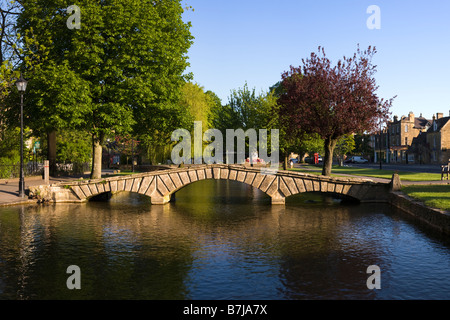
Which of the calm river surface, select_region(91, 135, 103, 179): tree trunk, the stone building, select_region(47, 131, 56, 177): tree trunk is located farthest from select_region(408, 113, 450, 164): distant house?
select_region(47, 131, 56, 177): tree trunk

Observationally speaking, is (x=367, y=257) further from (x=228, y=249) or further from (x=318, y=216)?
(x=318, y=216)

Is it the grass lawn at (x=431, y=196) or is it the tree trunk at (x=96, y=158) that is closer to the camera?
the grass lawn at (x=431, y=196)

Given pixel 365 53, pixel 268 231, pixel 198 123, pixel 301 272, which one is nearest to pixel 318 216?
pixel 268 231

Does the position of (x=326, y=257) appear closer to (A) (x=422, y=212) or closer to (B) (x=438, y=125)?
(A) (x=422, y=212)

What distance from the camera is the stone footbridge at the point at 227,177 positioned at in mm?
25641

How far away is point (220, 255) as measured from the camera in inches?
522

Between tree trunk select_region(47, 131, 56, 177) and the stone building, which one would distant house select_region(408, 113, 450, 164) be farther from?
tree trunk select_region(47, 131, 56, 177)

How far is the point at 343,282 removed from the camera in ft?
34.5

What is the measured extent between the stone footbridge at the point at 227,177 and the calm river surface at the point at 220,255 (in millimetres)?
3539

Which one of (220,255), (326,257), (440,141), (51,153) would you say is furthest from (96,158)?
(440,141)

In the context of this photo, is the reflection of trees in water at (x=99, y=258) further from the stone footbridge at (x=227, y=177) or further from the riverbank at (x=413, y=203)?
the riverbank at (x=413, y=203)

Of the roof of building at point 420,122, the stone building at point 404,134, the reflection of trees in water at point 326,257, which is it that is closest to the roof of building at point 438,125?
the stone building at point 404,134

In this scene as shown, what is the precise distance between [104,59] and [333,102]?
1730cm

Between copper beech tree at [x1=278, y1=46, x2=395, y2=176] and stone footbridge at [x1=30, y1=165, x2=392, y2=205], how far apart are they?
707 cm
